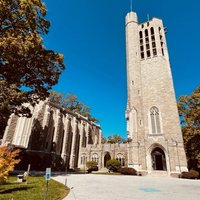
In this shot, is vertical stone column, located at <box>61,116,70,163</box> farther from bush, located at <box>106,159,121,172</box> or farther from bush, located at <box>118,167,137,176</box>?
bush, located at <box>118,167,137,176</box>

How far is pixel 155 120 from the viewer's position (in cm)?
2631

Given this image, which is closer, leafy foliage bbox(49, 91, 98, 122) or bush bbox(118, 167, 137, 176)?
bush bbox(118, 167, 137, 176)

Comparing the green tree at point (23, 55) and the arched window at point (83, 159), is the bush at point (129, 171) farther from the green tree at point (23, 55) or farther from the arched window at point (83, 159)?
the green tree at point (23, 55)

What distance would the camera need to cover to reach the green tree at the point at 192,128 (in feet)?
78.4

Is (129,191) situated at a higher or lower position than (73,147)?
lower

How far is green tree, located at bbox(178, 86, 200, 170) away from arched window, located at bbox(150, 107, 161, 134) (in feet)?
14.4

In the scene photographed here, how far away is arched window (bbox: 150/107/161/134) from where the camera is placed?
25.6 meters

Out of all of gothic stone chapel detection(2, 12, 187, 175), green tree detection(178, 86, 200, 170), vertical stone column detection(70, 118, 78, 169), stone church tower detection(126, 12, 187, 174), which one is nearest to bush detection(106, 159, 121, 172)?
gothic stone chapel detection(2, 12, 187, 175)

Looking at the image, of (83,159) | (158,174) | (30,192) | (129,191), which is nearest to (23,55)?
(30,192)

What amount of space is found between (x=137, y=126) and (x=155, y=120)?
3.25 metres

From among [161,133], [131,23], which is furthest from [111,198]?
[131,23]

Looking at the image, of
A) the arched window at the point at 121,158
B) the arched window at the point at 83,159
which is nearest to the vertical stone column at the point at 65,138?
the arched window at the point at 83,159

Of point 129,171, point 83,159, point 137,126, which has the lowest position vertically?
point 129,171

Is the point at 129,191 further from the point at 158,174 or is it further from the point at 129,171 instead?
the point at 158,174
